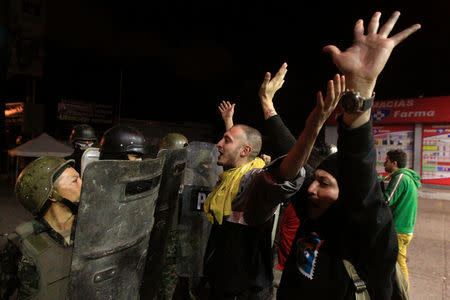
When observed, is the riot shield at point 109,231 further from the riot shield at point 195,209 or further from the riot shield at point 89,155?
the riot shield at point 89,155

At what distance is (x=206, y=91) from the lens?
99.8 ft

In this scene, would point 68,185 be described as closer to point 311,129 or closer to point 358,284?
point 311,129

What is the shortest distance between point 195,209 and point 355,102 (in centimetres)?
231

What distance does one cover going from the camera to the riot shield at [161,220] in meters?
2.19

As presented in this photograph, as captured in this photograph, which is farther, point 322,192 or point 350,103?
point 322,192

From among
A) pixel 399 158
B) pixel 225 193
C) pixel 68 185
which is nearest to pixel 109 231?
pixel 68 185

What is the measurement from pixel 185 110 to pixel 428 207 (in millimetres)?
24198

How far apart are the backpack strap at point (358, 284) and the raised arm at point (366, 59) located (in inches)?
28.1

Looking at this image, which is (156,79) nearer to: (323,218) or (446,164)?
(446,164)

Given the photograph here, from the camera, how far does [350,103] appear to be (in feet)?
3.82

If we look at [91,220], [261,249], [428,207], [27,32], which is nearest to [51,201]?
[91,220]

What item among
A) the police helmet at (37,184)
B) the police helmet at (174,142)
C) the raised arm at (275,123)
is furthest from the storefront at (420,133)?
the police helmet at (37,184)

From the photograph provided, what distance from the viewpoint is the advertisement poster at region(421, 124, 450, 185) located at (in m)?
10.8

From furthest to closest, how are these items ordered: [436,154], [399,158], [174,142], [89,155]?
[436,154]
[174,142]
[399,158]
[89,155]
